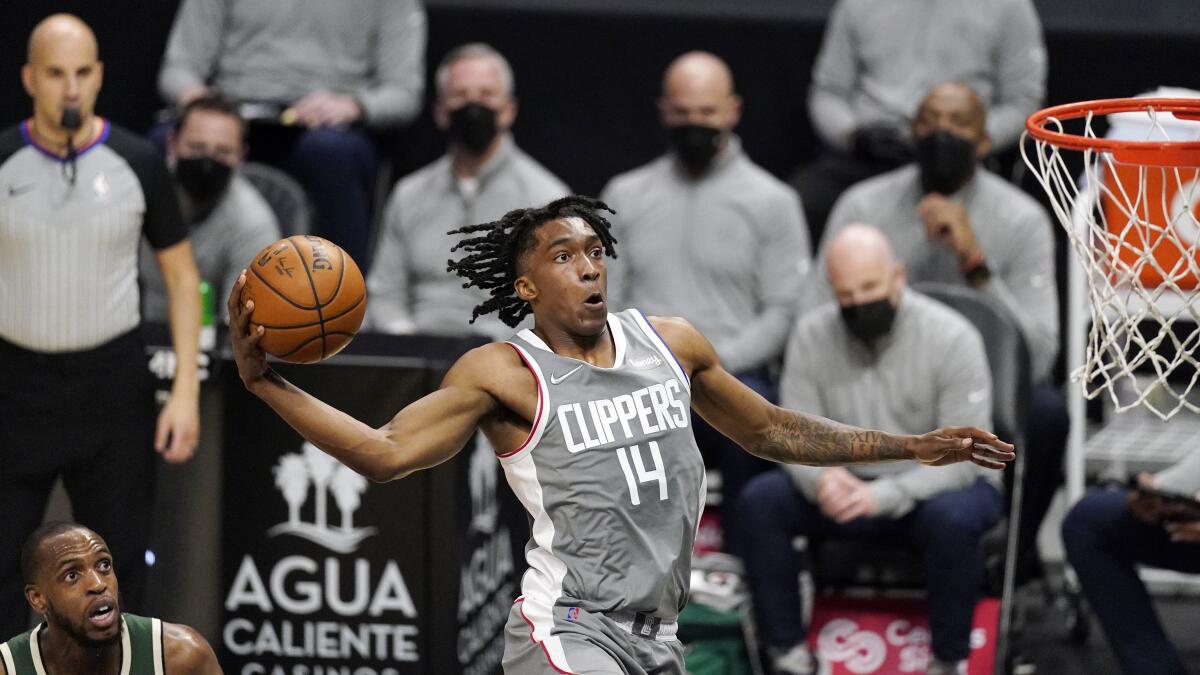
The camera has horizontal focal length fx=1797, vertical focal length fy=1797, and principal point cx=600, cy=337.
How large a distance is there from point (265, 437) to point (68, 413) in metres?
0.76

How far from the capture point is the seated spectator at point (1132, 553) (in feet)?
18.7

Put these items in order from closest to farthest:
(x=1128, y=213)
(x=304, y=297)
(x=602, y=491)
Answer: (x=304, y=297) < (x=602, y=491) < (x=1128, y=213)

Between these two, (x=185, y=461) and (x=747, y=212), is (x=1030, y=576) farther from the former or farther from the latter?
(x=185, y=461)

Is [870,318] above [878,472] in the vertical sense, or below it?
above

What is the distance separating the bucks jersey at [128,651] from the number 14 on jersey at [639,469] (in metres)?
1.49

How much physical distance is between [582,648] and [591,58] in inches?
198

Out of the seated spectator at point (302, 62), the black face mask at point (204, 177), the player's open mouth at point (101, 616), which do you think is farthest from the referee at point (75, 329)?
the seated spectator at point (302, 62)

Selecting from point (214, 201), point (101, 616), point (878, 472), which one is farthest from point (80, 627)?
point (878, 472)

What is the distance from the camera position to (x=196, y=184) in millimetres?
6789

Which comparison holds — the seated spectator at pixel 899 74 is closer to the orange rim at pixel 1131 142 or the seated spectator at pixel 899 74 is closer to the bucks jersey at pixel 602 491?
the orange rim at pixel 1131 142

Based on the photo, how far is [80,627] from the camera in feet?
14.9

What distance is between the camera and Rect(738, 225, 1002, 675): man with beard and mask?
19.1 ft

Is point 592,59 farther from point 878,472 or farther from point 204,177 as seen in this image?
point 878,472

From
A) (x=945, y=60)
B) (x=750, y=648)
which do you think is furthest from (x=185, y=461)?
(x=945, y=60)
